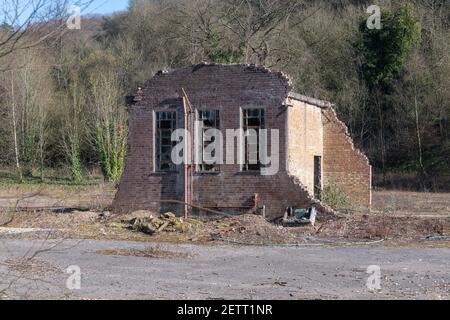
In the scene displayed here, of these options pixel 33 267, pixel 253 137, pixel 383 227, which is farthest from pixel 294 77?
pixel 33 267

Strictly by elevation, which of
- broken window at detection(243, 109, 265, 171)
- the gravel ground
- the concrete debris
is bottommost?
the gravel ground

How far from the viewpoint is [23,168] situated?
155 feet

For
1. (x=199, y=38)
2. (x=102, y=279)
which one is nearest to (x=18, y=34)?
(x=102, y=279)

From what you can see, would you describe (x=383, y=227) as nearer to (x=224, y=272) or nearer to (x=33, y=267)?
(x=224, y=272)

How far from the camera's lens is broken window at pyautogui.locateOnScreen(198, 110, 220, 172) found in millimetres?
22859

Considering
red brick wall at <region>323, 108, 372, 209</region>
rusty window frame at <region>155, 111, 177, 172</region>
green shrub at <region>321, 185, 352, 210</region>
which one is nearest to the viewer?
rusty window frame at <region>155, 111, 177, 172</region>

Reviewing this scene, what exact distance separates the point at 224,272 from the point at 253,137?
916 centimetres

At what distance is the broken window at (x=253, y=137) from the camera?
22.5m

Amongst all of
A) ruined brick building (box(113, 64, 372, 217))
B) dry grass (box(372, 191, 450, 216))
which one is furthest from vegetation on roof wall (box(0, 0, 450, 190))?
ruined brick building (box(113, 64, 372, 217))

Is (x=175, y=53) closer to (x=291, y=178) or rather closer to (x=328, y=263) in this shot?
(x=291, y=178)

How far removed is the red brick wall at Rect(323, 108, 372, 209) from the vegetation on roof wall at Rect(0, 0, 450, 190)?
11.6 metres

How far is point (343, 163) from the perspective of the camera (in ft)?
90.1

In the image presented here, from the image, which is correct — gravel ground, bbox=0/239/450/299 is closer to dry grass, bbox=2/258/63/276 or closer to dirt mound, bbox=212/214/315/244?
dry grass, bbox=2/258/63/276

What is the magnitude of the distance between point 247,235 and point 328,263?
4.70 metres
